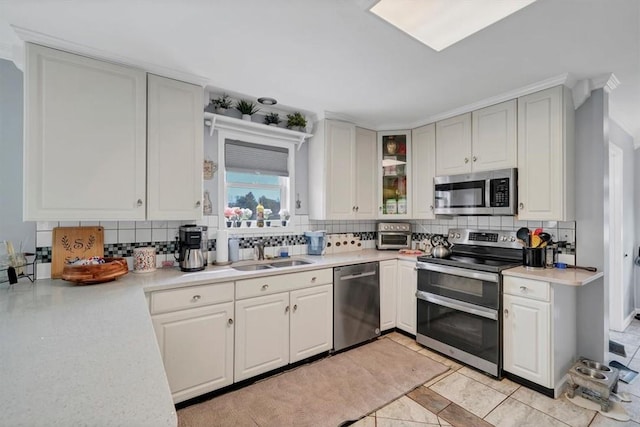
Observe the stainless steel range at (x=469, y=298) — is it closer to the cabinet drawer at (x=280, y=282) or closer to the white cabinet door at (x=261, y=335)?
the cabinet drawer at (x=280, y=282)

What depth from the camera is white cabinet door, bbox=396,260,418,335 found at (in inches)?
119

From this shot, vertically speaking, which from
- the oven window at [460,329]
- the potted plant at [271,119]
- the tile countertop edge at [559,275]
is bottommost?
the oven window at [460,329]

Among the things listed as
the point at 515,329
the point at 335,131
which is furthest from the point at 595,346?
the point at 335,131

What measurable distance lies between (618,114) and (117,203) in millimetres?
4740

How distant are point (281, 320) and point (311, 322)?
31 centimetres

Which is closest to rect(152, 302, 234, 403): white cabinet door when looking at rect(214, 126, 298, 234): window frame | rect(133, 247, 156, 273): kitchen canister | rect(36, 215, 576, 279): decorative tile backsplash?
rect(133, 247, 156, 273): kitchen canister

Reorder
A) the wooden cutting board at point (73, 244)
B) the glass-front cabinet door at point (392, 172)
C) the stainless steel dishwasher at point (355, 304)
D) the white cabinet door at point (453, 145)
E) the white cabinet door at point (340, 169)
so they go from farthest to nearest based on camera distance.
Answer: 1. the glass-front cabinet door at point (392, 172)
2. the white cabinet door at point (340, 169)
3. the white cabinet door at point (453, 145)
4. the stainless steel dishwasher at point (355, 304)
5. the wooden cutting board at point (73, 244)

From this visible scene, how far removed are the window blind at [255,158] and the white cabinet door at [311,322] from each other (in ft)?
4.37

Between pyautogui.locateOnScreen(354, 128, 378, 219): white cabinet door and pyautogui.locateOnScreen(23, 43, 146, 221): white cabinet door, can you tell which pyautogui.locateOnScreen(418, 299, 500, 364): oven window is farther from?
pyautogui.locateOnScreen(23, 43, 146, 221): white cabinet door

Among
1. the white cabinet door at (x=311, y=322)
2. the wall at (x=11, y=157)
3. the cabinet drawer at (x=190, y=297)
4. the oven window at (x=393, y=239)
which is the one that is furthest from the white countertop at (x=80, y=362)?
the oven window at (x=393, y=239)

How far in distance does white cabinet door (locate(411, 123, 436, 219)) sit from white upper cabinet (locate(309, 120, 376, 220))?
1.79 ft

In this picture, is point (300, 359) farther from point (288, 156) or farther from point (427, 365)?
point (288, 156)

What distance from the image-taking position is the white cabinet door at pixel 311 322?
8.09 feet

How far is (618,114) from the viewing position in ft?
9.91
